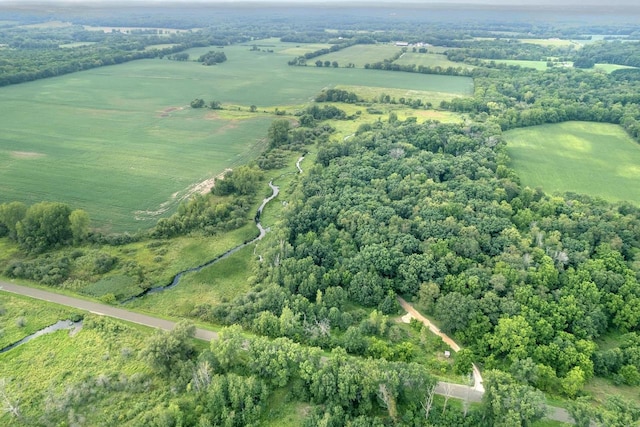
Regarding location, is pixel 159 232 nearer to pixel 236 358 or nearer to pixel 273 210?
pixel 273 210

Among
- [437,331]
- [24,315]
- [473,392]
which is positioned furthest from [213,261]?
[473,392]

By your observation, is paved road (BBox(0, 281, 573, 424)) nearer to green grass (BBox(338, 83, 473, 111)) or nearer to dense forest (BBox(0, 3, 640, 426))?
dense forest (BBox(0, 3, 640, 426))

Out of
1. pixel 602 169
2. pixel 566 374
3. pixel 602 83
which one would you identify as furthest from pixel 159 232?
pixel 602 83

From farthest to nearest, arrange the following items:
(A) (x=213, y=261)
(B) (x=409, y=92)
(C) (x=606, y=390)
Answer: (B) (x=409, y=92) → (A) (x=213, y=261) → (C) (x=606, y=390)

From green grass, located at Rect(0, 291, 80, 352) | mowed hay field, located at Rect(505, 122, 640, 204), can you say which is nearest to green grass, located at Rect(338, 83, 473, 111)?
mowed hay field, located at Rect(505, 122, 640, 204)

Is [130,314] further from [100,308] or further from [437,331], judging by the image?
[437,331]

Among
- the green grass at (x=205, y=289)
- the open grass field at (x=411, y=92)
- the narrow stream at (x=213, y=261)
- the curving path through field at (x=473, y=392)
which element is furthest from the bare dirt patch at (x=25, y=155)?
the open grass field at (x=411, y=92)
